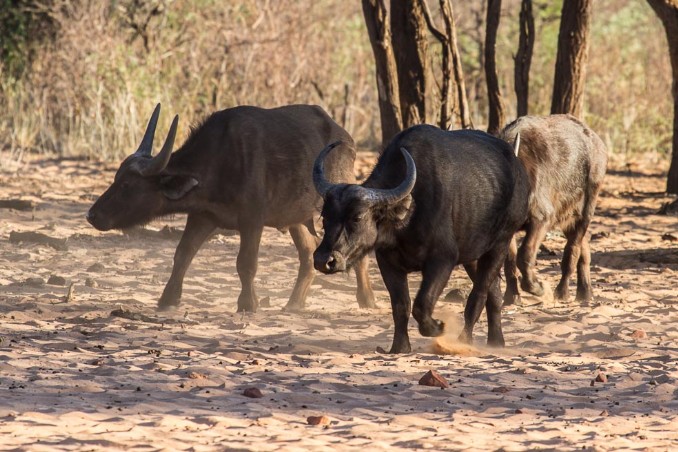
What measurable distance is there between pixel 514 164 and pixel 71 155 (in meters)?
11.3

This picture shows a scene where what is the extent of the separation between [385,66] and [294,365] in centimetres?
687

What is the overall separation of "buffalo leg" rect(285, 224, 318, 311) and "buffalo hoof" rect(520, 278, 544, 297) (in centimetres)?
178

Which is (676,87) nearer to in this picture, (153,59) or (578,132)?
(578,132)

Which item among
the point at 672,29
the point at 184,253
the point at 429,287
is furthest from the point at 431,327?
the point at 672,29

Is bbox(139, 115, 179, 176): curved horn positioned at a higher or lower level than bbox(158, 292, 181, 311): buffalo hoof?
higher

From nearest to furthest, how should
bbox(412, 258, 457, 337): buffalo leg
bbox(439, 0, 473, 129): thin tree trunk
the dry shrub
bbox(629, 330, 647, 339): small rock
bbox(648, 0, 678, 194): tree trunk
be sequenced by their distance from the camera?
1. bbox(412, 258, 457, 337): buffalo leg
2. bbox(629, 330, 647, 339): small rock
3. bbox(439, 0, 473, 129): thin tree trunk
4. bbox(648, 0, 678, 194): tree trunk
5. the dry shrub

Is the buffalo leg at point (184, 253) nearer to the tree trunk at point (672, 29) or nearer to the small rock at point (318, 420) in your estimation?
the small rock at point (318, 420)

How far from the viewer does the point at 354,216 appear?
7652mm

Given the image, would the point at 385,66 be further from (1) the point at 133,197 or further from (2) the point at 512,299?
(1) the point at 133,197

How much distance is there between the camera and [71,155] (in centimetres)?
1878

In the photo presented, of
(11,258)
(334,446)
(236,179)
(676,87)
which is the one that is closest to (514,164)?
(236,179)

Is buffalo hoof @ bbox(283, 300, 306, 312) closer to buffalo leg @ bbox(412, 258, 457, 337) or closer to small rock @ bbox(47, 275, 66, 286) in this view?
small rock @ bbox(47, 275, 66, 286)

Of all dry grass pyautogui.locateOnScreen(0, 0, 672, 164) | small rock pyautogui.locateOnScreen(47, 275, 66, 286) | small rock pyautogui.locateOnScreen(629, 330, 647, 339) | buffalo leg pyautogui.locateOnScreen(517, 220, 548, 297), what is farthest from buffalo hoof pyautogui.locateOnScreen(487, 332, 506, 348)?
dry grass pyautogui.locateOnScreen(0, 0, 672, 164)

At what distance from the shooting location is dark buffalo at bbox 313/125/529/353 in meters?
7.66
